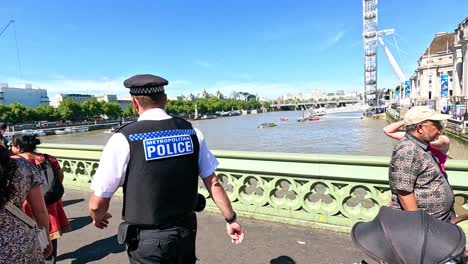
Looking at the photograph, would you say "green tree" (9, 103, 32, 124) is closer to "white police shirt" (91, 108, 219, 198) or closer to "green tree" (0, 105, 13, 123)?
"green tree" (0, 105, 13, 123)

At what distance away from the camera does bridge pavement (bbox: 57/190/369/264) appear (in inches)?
148

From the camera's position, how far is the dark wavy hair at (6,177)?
189cm

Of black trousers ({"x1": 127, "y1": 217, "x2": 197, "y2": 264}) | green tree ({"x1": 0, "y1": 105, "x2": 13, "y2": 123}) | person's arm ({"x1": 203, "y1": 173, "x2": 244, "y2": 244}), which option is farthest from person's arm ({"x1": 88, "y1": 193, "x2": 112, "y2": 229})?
green tree ({"x1": 0, "y1": 105, "x2": 13, "y2": 123})

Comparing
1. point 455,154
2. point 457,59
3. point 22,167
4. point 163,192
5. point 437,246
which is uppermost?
point 457,59

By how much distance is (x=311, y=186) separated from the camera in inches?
176

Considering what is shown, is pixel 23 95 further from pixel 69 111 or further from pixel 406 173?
pixel 406 173

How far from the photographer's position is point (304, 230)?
4.43 m

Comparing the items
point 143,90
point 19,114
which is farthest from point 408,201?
point 19,114

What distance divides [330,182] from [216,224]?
170 centimetres

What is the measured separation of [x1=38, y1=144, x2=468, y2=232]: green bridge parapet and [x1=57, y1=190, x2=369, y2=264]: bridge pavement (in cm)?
20

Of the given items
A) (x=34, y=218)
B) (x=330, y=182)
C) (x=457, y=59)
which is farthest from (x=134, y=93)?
(x=457, y=59)

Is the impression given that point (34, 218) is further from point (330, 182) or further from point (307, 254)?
point (330, 182)

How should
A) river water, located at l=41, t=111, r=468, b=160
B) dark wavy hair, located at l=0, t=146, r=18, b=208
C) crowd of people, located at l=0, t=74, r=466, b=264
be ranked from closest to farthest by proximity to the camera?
dark wavy hair, located at l=0, t=146, r=18, b=208
crowd of people, located at l=0, t=74, r=466, b=264
river water, located at l=41, t=111, r=468, b=160

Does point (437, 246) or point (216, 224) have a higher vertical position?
point (437, 246)
